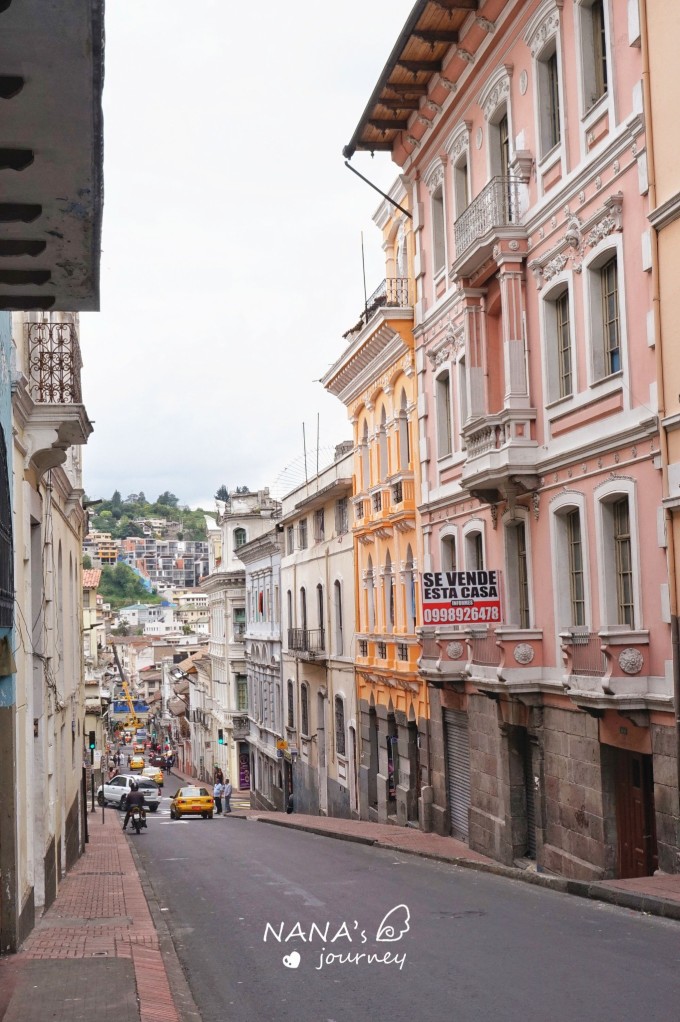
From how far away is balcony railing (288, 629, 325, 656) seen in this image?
38.1 meters

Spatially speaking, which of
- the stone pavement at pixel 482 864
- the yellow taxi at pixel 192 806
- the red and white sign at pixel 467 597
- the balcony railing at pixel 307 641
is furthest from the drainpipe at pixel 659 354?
the yellow taxi at pixel 192 806

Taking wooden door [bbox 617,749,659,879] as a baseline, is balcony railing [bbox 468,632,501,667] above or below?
A: above

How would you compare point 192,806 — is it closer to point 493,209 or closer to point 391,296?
point 391,296

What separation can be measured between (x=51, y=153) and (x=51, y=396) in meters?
10.6

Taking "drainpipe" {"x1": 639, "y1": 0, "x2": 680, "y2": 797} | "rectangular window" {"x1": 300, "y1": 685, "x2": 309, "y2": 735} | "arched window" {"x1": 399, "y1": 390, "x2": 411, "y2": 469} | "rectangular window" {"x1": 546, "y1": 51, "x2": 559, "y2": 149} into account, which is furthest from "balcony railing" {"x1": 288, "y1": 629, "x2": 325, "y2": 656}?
"drainpipe" {"x1": 639, "y1": 0, "x2": 680, "y2": 797}

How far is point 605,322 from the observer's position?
53.8ft

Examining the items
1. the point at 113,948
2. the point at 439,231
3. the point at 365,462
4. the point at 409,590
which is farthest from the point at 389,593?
the point at 113,948

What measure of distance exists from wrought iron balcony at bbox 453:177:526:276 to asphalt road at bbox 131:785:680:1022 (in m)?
10.1

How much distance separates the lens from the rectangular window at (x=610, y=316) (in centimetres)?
1606

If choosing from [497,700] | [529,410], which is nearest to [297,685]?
[497,700]

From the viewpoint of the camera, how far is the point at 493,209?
19234mm

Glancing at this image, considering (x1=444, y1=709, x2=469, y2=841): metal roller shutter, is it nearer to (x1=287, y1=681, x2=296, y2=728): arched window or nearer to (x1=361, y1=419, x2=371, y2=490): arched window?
(x1=361, y1=419, x2=371, y2=490): arched window

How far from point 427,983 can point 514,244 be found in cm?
1219

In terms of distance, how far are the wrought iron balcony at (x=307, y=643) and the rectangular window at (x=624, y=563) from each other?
867 inches
